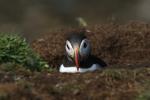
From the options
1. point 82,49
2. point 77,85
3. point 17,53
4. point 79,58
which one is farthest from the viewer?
point 82,49

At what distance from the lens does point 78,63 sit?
1385cm

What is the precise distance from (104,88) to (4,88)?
Result: 1322 millimetres

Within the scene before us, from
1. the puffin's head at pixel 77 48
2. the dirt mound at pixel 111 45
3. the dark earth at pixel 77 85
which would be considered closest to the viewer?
the dark earth at pixel 77 85

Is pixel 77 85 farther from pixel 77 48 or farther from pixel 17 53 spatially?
pixel 77 48

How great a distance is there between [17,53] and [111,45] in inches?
144

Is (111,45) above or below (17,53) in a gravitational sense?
above

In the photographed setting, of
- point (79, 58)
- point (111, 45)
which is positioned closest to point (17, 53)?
point (79, 58)

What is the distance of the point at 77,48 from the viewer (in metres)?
14.0

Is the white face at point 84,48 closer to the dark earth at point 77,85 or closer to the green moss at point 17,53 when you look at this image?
the green moss at point 17,53

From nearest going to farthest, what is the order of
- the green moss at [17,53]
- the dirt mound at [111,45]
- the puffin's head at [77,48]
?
the green moss at [17,53]
the puffin's head at [77,48]
the dirt mound at [111,45]

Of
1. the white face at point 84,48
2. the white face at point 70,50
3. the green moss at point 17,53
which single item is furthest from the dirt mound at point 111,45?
the green moss at point 17,53

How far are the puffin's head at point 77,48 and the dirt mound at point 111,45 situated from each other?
4.90 ft

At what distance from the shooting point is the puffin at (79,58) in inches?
548

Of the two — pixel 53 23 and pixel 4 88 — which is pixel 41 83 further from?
pixel 53 23
